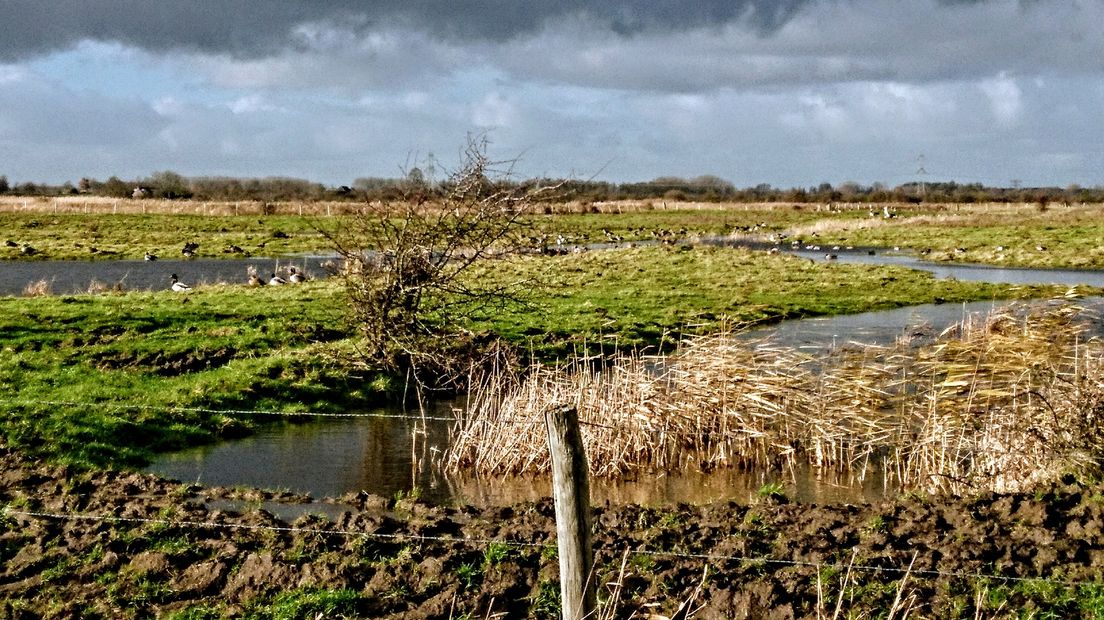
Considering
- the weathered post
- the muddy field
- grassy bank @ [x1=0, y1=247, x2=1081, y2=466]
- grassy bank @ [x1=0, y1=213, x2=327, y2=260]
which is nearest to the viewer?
the weathered post

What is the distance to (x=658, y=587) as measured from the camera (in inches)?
309

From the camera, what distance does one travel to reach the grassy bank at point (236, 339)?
1476 cm

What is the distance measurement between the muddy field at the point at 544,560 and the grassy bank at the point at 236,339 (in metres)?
4.26

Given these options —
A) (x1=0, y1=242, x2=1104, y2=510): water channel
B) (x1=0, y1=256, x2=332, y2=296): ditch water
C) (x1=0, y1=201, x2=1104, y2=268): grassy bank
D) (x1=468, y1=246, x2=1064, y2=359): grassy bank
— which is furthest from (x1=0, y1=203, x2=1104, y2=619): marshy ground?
(x1=0, y1=201, x2=1104, y2=268): grassy bank

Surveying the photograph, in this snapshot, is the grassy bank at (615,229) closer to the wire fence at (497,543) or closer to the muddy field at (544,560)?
the muddy field at (544,560)

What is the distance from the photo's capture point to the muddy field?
25.3ft

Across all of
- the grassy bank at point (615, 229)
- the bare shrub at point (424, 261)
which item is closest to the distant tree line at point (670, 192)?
the grassy bank at point (615, 229)

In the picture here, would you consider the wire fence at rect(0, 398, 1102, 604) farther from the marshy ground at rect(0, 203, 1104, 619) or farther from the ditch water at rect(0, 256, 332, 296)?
the ditch water at rect(0, 256, 332, 296)

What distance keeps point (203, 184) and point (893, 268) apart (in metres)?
82.9

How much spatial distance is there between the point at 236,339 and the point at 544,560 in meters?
13.8

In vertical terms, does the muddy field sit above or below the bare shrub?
below

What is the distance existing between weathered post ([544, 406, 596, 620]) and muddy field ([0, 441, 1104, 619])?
766mm

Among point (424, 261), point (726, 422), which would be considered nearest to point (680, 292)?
point (424, 261)

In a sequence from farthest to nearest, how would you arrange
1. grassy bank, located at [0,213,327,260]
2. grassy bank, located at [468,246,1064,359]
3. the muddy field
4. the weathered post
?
grassy bank, located at [0,213,327,260], grassy bank, located at [468,246,1064,359], the muddy field, the weathered post
